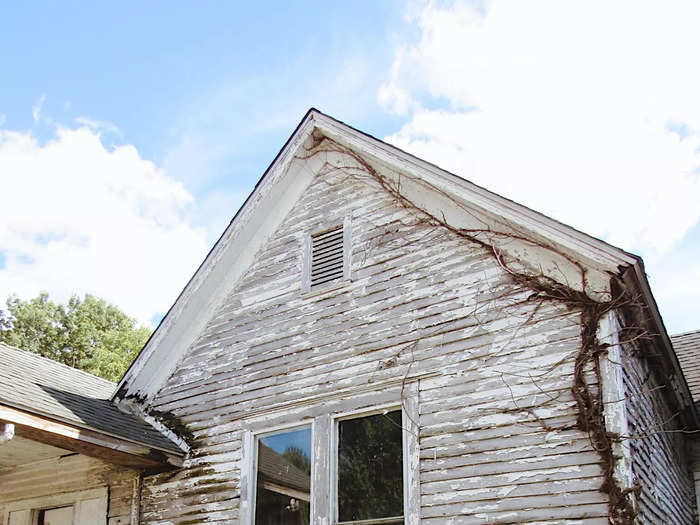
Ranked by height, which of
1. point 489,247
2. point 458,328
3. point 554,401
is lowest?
point 554,401

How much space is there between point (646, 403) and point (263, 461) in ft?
13.5

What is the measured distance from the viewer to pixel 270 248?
998 centimetres

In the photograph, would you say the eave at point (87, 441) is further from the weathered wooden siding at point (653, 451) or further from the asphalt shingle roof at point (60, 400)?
the weathered wooden siding at point (653, 451)

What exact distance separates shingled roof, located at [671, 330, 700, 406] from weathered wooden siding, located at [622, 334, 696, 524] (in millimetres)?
1524

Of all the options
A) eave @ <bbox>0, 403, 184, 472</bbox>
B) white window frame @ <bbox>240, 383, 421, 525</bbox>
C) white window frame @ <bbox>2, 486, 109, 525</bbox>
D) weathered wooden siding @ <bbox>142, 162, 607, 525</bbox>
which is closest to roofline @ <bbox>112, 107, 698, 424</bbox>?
weathered wooden siding @ <bbox>142, 162, 607, 525</bbox>

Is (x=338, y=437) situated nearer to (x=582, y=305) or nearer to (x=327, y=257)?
(x=327, y=257)

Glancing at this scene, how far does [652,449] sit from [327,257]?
13.5ft

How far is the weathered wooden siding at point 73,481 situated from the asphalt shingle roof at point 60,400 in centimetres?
72

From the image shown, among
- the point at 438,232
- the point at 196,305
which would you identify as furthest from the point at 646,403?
the point at 196,305

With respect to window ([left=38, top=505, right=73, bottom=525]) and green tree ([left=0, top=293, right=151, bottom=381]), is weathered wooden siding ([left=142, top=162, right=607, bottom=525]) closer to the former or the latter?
window ([left=38, top=505, right=73, bottom=525])

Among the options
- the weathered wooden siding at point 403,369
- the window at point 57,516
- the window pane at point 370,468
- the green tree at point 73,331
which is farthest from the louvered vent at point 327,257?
the green tree at point 73,331

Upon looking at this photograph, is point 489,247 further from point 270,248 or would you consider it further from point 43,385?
Result: point 43,385

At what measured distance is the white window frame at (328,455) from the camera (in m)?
7.40

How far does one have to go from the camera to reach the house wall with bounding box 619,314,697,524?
683cm
